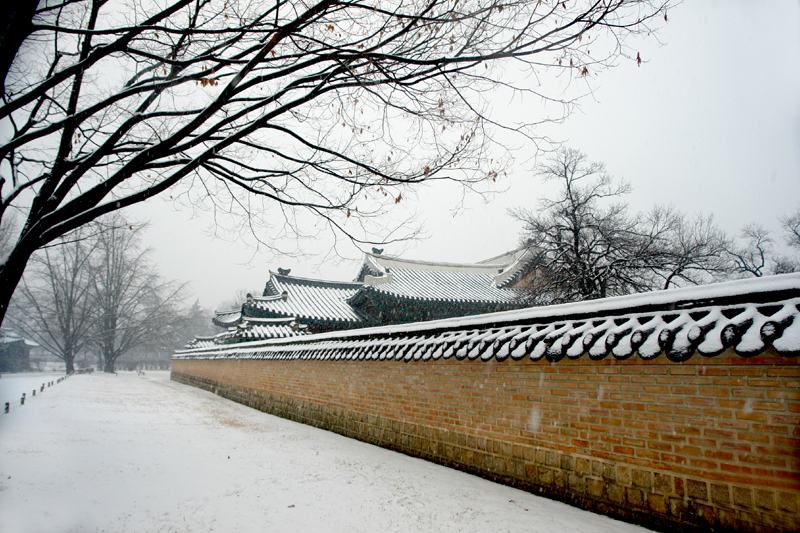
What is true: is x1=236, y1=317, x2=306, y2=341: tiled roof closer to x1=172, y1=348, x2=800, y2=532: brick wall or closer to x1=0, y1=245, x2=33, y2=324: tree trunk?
x1=172, y1=348, x2=800, y2=532: brick wall

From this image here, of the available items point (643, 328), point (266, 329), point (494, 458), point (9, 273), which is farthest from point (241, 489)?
point (266, 329)

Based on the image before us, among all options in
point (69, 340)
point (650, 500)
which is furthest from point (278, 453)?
point (69, 340)

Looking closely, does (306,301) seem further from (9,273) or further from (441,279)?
(9,273)

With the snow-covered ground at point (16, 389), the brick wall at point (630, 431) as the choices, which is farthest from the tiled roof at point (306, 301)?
the brick wall at point (630, 431)

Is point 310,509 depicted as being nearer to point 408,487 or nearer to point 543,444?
point 408,487

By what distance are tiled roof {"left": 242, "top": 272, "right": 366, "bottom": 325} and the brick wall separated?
12470mm

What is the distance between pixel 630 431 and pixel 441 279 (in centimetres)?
1841

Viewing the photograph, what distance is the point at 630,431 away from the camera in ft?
11.0

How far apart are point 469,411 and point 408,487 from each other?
112cm

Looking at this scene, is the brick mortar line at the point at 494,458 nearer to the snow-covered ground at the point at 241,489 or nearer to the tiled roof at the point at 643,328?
the snow-covered ground at the point at 241,489

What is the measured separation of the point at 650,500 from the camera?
3.14 metres

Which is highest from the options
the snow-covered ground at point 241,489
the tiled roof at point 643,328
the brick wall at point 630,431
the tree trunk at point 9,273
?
the tree trunk at point 9,273

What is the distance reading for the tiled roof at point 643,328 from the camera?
9.07 ft

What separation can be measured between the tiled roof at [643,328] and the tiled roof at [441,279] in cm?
1223
